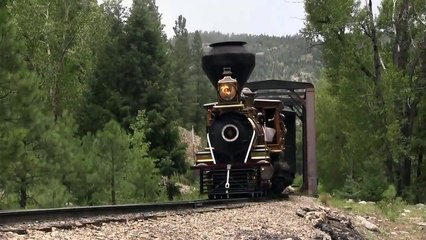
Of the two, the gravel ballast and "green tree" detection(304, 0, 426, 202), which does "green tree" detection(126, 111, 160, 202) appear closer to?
the gravel ballast

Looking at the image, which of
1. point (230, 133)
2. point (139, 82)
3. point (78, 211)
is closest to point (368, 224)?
point (230, 133)

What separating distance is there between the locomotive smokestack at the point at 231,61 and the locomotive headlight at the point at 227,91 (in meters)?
0.42

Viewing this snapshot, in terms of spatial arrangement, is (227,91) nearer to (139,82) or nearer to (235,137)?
(235,137)

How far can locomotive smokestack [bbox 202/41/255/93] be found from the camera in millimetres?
17828

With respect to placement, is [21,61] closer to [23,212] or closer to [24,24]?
[23,212]

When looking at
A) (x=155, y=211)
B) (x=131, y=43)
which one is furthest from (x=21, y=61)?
(x=131, y=43)

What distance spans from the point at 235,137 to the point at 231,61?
242cm

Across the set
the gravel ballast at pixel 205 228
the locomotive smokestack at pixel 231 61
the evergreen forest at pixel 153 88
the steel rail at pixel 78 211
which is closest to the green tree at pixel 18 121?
the evergreen forest at pixel 153 88

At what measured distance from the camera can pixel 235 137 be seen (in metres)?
16.8

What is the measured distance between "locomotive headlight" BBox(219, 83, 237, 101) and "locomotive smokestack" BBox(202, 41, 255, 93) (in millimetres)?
422

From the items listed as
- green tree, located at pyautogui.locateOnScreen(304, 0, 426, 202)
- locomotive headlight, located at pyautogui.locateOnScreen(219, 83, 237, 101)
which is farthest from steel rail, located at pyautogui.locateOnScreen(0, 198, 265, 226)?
green tree, located at pyautogui.locateOnScreen(304, 0, 426, 202)

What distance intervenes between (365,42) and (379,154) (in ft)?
18.0

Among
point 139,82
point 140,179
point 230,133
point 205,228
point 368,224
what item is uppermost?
point 139,82

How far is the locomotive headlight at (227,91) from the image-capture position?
17062mm
